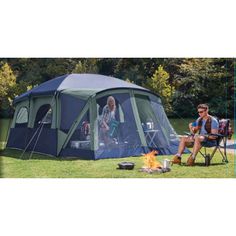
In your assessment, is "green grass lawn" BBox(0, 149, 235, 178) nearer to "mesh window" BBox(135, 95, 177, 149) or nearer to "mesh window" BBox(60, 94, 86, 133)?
"mesh window" BBox(135, 95, 177, 149)

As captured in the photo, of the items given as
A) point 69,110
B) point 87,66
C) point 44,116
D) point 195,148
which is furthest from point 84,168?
point 195,148

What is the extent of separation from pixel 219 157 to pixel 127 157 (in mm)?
1217

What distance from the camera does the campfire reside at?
26.1ft

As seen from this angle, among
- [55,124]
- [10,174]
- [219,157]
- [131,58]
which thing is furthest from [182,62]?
[10,174]

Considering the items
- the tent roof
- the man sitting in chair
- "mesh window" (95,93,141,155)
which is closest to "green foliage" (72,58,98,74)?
the tent roof

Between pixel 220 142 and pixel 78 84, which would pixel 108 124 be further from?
pixel 220 142

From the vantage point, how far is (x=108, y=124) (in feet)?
28.0

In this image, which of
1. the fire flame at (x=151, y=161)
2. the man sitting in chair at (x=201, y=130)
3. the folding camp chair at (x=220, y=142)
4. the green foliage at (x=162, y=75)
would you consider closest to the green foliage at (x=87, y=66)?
the green foliage at (x=162, y=75)

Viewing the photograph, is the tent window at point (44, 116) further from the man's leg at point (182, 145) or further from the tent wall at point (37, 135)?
the man's leg at point (182, 145)

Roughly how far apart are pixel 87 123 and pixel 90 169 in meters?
0.81

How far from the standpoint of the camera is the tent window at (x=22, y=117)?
863cm

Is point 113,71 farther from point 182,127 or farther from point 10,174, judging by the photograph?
point 10,174

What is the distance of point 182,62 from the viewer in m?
7.95

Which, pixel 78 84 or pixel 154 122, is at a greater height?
pixel 78 84
